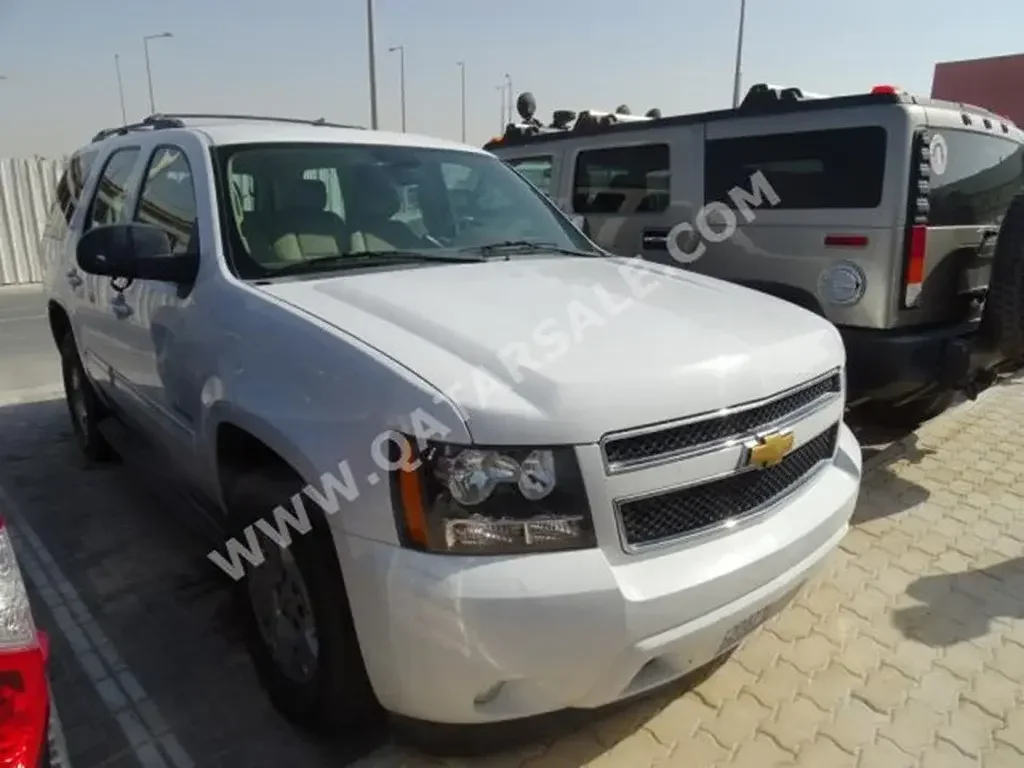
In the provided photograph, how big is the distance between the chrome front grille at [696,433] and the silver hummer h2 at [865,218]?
7.58ft

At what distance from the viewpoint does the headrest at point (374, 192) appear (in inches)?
121

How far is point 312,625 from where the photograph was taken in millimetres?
2238

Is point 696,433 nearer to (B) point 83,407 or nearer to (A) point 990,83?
(B) point 83,407

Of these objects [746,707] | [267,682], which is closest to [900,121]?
[746,707]

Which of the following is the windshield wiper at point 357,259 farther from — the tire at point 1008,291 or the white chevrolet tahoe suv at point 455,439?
the tire at point 1008,291

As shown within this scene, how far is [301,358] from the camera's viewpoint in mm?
2127

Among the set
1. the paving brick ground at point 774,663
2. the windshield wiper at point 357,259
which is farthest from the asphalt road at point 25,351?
the windshield wiper at point 357,259

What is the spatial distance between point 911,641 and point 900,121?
274 cm

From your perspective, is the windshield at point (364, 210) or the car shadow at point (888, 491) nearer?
the windshield at point (364, 210)

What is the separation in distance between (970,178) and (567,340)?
3.78 metres

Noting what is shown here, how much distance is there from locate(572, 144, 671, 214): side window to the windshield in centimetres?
216

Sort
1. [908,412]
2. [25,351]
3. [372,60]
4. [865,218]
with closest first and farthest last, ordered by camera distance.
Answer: [865,218], [908,412], [25,351], [372,60]

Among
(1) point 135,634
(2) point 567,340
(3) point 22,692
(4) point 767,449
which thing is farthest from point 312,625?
(4) point 767,449

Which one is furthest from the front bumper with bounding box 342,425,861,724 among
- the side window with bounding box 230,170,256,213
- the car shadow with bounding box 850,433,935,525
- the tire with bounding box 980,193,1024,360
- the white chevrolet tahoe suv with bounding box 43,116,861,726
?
the tire with bounding box 980,193,1024,360
